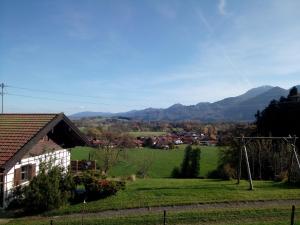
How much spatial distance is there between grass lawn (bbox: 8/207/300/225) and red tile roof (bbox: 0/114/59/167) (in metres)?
3.88

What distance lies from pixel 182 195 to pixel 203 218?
3.91 meters

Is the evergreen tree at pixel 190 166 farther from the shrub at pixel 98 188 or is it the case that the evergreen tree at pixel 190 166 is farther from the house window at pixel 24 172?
the shrub at pixel 98 188

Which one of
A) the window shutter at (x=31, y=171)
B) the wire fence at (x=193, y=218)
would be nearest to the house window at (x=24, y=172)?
the window shutter at (x=31, y=171)

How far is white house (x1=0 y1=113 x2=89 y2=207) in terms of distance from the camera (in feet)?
62.4

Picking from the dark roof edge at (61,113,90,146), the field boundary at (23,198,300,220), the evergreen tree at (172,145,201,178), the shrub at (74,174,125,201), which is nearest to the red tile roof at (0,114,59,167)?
the dark roof edge at (61,113,90,146)

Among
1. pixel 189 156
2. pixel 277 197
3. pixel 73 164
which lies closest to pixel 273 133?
pixel 189 156

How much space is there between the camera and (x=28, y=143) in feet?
65.5

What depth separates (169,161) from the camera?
227ft

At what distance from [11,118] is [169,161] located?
1854 inches

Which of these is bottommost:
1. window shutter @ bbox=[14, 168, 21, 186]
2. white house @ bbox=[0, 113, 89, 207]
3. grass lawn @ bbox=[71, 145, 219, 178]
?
grass lawn @ bbox=[71, 145, 219, 178]

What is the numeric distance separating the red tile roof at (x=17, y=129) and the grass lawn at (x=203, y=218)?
388 centimetres

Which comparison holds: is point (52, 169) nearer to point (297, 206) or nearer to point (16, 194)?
point (16, 194)

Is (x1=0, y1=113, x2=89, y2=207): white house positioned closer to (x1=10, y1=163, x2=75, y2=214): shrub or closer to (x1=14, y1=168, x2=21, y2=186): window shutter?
(x1=14, y1=168, x2=21, y2=186): window shutter

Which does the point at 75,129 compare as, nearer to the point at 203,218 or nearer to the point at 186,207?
the point at 186,207
